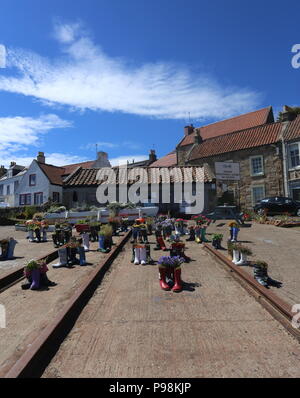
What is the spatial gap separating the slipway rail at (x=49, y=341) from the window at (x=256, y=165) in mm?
25123

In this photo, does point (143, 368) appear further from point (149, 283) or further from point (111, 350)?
point (149, 283)

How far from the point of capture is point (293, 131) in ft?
83.3

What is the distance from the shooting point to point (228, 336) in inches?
157

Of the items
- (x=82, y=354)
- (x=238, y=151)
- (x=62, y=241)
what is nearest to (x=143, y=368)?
(x=82, y=354)

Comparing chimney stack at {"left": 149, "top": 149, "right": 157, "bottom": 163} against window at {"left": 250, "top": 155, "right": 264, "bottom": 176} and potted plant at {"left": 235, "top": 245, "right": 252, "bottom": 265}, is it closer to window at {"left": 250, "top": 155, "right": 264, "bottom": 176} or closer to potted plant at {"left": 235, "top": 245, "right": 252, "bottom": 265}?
window at {"left": 250, "top": 155, "right": 264, "bottom": 176}

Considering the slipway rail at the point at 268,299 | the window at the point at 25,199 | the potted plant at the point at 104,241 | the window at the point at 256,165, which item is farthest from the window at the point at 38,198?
the slipway rail at the point at 268,299

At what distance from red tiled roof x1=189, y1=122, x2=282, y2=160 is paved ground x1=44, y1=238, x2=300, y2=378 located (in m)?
24.4

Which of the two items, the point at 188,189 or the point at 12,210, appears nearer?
the point at 188,189

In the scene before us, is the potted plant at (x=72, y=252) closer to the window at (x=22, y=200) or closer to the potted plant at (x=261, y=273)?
the potted plant at (x=261, y=273)

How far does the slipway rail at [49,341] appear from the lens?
3.15 m

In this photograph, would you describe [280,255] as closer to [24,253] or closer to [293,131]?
[24,253]

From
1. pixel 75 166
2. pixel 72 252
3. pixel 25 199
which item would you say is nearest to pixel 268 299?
pixel 72 252

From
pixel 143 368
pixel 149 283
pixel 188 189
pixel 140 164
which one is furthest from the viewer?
pixel 140 164

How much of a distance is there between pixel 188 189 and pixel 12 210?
18631 mm
